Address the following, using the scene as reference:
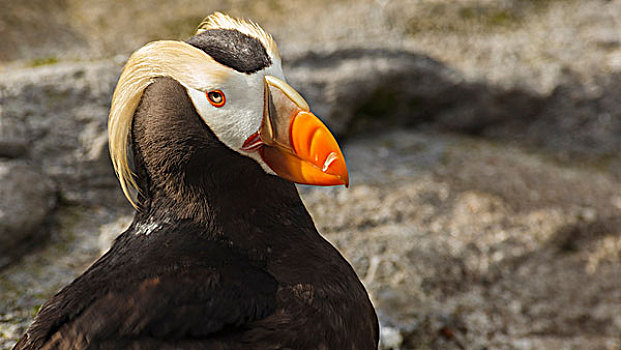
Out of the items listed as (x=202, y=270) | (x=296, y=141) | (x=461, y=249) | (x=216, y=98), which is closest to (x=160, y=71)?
(x=216, y=98)

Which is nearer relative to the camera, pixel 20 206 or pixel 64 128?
pixel 20 206

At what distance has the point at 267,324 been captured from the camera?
198 centimetres

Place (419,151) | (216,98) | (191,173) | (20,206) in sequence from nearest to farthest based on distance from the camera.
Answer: (216,98), (191,173), (20,206), (419,151)

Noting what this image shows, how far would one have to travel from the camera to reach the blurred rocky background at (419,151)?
3.56 m

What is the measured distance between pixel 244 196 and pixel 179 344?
516 mm

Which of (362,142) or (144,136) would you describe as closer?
(144,136)

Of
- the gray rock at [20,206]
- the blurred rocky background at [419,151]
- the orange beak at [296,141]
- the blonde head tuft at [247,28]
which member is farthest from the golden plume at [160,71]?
the gray rock at [20,206]

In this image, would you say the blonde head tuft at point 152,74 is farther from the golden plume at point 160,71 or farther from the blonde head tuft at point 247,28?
the blonde head tuft at point 247,28

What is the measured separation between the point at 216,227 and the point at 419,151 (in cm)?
305

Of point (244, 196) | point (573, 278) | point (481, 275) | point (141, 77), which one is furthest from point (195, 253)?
point (573, 278)

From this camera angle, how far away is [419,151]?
16.4 feet

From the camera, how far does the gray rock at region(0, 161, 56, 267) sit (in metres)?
3.43

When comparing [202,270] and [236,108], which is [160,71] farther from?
[202,270]

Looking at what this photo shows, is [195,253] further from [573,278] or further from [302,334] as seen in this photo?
[573,278]
